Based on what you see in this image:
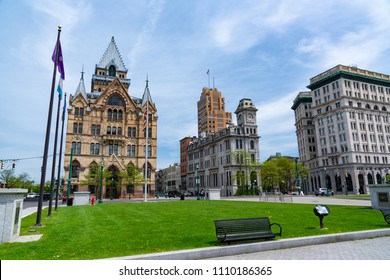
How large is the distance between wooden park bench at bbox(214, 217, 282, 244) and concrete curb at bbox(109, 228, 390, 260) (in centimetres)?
31

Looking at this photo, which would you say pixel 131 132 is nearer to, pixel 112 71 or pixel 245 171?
pixel 112 71

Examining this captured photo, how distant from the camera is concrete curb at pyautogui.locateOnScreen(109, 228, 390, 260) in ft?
23.1

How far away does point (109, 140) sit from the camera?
196 feet

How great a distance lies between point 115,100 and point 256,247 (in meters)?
59.9

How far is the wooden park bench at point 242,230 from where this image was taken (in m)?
8.33

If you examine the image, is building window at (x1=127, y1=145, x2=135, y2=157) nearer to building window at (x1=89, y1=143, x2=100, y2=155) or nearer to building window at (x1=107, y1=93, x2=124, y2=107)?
building window at (x1=89, y1=143, x2=100, y2=155)

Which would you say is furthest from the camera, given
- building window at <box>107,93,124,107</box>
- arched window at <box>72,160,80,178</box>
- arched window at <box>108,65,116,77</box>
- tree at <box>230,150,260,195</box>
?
arched window at <box>108,65,116,77</box>

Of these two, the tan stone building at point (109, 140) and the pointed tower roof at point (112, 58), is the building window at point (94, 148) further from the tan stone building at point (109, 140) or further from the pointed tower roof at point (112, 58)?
the pointed tower roof at point (112, 58)

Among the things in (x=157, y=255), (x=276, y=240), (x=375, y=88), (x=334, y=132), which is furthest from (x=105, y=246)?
(x=375, y=88)

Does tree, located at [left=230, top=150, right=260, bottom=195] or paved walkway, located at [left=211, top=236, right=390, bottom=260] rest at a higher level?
tree, located at [left=230, top=150, right=260, bottom=195]

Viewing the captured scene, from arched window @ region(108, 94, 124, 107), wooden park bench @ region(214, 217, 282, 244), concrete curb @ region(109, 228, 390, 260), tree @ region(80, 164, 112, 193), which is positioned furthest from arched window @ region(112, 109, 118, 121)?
concrete curb @ region(109, 228, 390, 260)

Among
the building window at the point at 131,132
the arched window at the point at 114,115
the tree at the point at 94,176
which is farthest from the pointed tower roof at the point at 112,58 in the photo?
the tree at the point at 94,176

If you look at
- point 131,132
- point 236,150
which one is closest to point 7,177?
point 131,132

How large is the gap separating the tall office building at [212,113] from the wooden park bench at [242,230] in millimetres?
135851
